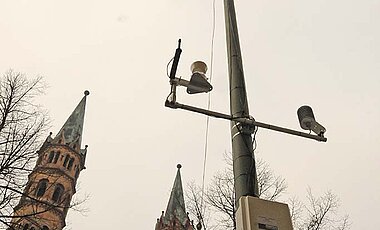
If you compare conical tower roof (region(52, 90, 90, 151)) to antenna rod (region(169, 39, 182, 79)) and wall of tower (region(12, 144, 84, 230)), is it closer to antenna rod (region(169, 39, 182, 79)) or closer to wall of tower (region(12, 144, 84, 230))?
wall of tower (region(12, 144, 84, 230))

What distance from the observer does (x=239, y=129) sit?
3.26m

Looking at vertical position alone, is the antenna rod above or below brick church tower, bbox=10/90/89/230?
below

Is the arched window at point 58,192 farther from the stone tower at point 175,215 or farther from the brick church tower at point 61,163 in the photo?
the stone tower at point 175,215

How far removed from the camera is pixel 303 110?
3793 millimetres

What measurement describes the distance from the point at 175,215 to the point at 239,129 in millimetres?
33660

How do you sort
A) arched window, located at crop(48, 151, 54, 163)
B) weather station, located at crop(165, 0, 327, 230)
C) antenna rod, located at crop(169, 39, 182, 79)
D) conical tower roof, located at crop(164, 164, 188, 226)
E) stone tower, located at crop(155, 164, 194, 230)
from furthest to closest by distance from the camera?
1. conical tower roof, located at crop(164, 164, 188, 226)
2. stone tower, located at crop(155, 164, 194, 230)
3. arched window, located at crop(48, 151, 54, 163)
4. antenna rod, located at crop(169, 39, 182, 79)
5. weather station, located at crop(165, 0, 327, 230)

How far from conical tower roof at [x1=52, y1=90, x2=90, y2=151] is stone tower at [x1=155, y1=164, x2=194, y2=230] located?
10.6 meters

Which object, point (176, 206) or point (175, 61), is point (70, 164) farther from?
point (175, 61)


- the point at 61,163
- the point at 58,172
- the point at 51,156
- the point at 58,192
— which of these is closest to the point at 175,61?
the point at 58,192

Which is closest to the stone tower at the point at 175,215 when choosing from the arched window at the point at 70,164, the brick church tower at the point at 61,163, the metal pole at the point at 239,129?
the brick church tower at the point at 61,163

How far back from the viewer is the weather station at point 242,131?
105 inches

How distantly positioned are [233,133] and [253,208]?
0.85m

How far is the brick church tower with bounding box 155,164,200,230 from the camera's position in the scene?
111ft

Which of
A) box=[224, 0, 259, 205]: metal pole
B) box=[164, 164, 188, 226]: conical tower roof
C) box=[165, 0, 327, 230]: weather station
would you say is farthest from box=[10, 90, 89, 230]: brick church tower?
box=[165, 0, 327, 230]: weather station
